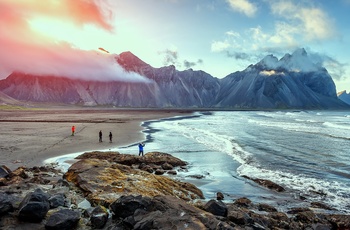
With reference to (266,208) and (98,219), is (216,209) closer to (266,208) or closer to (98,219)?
(98,219)

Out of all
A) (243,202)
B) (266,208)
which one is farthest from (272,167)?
(266,208)

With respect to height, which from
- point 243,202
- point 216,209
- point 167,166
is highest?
point 216,209

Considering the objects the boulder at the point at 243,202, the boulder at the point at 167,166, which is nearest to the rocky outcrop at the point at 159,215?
the boulder at the point at 243,202

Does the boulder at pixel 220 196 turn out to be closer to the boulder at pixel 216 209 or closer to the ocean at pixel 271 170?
the ocean at pixel 271 170

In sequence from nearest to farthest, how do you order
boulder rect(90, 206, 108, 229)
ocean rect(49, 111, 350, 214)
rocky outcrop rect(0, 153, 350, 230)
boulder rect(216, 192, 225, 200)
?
rocky outcrop rect(0, 153, 350, 230)
boulder rect(90, 206, 108, 229)
boulder rect(216, 192, 225, 200)
ocean rect(49, 111, 350, 214)

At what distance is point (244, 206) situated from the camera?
14.6 metres

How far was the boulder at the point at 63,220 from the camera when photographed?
8621 mm

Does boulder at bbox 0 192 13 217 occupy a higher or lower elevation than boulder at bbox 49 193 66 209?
higher

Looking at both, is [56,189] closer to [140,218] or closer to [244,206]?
[140,218]

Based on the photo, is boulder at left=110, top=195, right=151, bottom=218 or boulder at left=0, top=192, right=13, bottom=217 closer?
boulder at left=0, top=192, right=13, bottom=217

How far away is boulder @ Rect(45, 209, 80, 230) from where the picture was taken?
862 cm

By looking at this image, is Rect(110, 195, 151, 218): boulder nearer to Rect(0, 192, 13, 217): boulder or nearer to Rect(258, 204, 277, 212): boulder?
Rect(0, 192, 13, 217): boulder

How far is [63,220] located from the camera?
28.7 ft

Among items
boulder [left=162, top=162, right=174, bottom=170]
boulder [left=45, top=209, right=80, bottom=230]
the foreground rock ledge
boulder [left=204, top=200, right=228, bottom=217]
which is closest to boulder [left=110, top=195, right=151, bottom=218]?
boulder [left=45, top=209, right=80, bottom=230]
